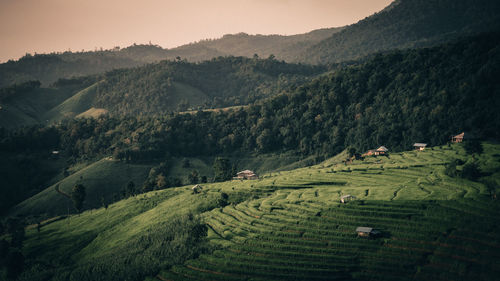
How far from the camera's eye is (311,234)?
61.3 meters

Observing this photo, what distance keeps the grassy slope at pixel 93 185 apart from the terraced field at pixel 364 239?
77826mm

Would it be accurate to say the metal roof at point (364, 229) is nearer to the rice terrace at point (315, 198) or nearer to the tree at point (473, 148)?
the rice terrace at point (315, 198)

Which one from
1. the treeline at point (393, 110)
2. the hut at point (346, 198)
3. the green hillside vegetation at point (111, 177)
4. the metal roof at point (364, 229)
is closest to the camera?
the metal roof at point (364, 229)

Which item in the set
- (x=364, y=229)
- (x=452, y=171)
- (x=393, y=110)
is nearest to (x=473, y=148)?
(x=452, y=171)

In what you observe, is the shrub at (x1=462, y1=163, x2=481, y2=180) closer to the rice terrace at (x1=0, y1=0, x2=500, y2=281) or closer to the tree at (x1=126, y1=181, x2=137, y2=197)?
the rice terrace at (x1=0, y1=0, x2=500, y2=281)

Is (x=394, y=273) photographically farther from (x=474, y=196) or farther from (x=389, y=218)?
(x=474, y=196)

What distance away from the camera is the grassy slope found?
137500 mm

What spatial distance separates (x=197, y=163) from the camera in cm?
18412

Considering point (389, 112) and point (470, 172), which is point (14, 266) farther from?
point (389, 112)

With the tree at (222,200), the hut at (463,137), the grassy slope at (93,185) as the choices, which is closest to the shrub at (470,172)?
the hut at (463,137)

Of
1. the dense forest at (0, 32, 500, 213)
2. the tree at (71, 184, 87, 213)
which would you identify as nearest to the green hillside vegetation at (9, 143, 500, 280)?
the tree at (71, 184, 87, 213)

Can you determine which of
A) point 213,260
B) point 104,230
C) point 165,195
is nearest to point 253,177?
point 165,195

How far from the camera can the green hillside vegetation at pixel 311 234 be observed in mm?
52844

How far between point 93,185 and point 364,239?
388 ft
